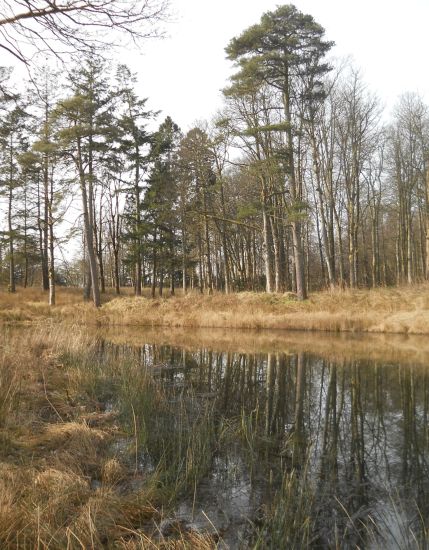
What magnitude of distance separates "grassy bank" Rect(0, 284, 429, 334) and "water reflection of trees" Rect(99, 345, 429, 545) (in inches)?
246

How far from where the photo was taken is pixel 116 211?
36844 mm

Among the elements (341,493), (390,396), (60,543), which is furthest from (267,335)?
(60,543)

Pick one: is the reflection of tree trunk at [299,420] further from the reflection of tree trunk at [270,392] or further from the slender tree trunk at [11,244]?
the slender tree trunk at [11,244]

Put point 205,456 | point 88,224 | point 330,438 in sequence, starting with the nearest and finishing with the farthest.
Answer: point 205,456
point 330,438
point 88,224

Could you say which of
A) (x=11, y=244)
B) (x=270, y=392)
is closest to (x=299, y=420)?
(x=270, y=392)

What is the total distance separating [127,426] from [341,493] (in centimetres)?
266

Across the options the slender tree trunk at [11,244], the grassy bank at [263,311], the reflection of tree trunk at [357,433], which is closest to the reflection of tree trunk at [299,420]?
the reflection of tree trunk at [357,433]

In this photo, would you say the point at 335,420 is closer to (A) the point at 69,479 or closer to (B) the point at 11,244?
(A) the point at 69,479

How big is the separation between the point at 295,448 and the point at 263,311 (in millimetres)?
14807

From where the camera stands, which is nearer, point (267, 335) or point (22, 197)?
point (267, 335)

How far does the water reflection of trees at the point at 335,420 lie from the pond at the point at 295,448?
2 centimetres

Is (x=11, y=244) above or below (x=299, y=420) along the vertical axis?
above

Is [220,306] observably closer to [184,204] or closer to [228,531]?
[184,204]

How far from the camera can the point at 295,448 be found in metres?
5.14
